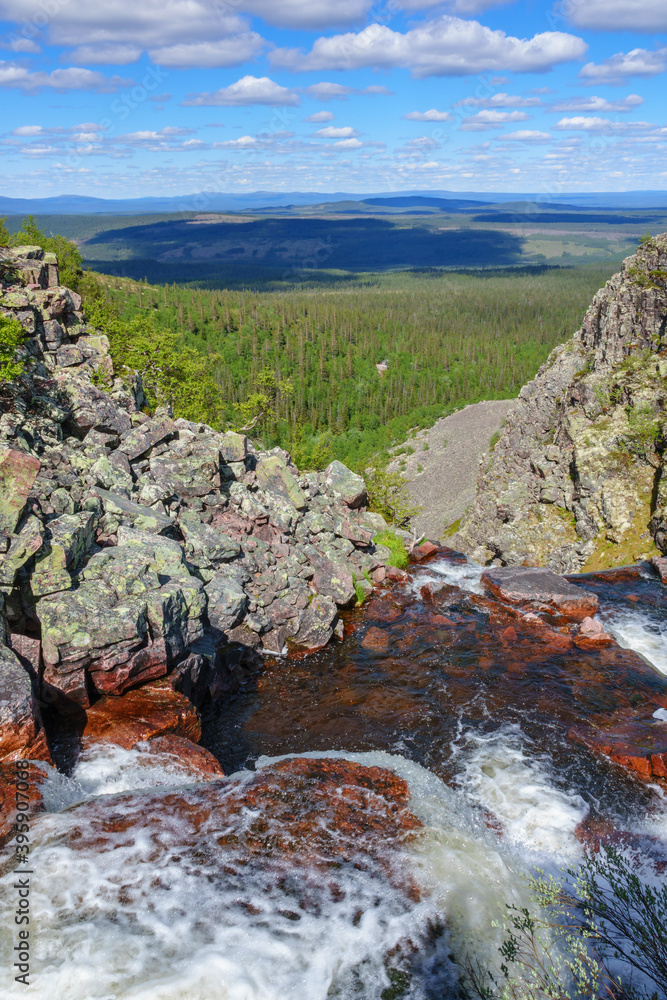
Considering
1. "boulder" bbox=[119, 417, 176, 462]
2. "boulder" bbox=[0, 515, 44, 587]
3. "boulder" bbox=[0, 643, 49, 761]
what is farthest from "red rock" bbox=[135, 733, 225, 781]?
"boulder" bbox=[119, 417, 176, 462]

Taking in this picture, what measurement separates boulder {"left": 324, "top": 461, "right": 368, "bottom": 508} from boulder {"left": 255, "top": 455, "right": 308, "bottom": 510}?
3178 millimetres

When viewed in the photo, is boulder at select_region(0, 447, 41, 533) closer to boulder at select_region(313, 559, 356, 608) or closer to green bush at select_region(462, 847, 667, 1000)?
boulder at select_region(313, 559, 356, 608)

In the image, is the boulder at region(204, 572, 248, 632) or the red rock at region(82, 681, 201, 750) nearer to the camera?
the red rock at region(82, 681, 201, 750)

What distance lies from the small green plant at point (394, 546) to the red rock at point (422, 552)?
0.70 meters

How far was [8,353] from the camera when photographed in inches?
1202

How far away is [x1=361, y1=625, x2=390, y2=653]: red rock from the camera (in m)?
30.6

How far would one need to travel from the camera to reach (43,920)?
11930 millimetres

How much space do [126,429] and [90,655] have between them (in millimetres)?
18029

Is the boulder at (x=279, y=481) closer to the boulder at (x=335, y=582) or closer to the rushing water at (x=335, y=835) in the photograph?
the boulder at (x=335, y=582)

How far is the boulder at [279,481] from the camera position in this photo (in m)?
36.8

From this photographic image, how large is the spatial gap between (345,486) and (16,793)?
28344 mm

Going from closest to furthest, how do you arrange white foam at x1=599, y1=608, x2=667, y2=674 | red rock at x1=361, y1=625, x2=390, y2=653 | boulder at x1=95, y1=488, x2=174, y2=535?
1. boulder at x1=95, y1=488, x2=174, y2=535
2. white foam at x1=599, y1=608, x2=667, y2=674
3. red rock at x1=361, y1=625, x2=390, y2=653

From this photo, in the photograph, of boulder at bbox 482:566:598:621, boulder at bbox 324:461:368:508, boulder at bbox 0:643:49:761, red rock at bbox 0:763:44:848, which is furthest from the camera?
boulder at bbox 324:461:368:508

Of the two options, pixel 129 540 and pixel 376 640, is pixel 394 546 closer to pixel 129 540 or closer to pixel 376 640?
pixel 376 640
